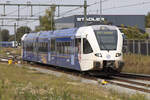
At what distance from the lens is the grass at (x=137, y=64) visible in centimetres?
2490

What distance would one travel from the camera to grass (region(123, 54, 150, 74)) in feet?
81.7

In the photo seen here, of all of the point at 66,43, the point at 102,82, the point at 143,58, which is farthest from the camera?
the point at 143,58

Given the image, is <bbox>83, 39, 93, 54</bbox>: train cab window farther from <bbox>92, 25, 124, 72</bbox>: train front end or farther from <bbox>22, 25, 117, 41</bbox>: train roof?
<bbox>22, 25, 117, 41</bbox>: train roof

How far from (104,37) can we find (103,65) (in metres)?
1.67

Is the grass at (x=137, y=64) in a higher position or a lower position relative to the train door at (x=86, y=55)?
lower

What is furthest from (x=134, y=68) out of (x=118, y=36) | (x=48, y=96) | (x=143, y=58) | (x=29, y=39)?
(x=48, y=96)

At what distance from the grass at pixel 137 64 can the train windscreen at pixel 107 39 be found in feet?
17.9

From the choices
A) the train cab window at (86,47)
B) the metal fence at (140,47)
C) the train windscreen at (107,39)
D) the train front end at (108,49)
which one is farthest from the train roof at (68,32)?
the metal fence at (140,47)

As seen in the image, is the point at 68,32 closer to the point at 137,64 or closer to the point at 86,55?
the point at 86,55

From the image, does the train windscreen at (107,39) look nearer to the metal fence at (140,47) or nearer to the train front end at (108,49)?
the train front end at (108,49)

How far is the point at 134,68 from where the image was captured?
83.9ft

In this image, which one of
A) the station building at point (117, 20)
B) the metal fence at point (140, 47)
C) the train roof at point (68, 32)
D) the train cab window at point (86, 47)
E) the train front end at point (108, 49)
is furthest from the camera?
the station building at point (117, 20)

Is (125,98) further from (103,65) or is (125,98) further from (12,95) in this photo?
(103,65)

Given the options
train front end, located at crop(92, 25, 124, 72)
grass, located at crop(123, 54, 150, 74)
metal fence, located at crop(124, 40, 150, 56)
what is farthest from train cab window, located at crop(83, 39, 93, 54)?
metal fence, located at crop(124, 40, 150, 56)
